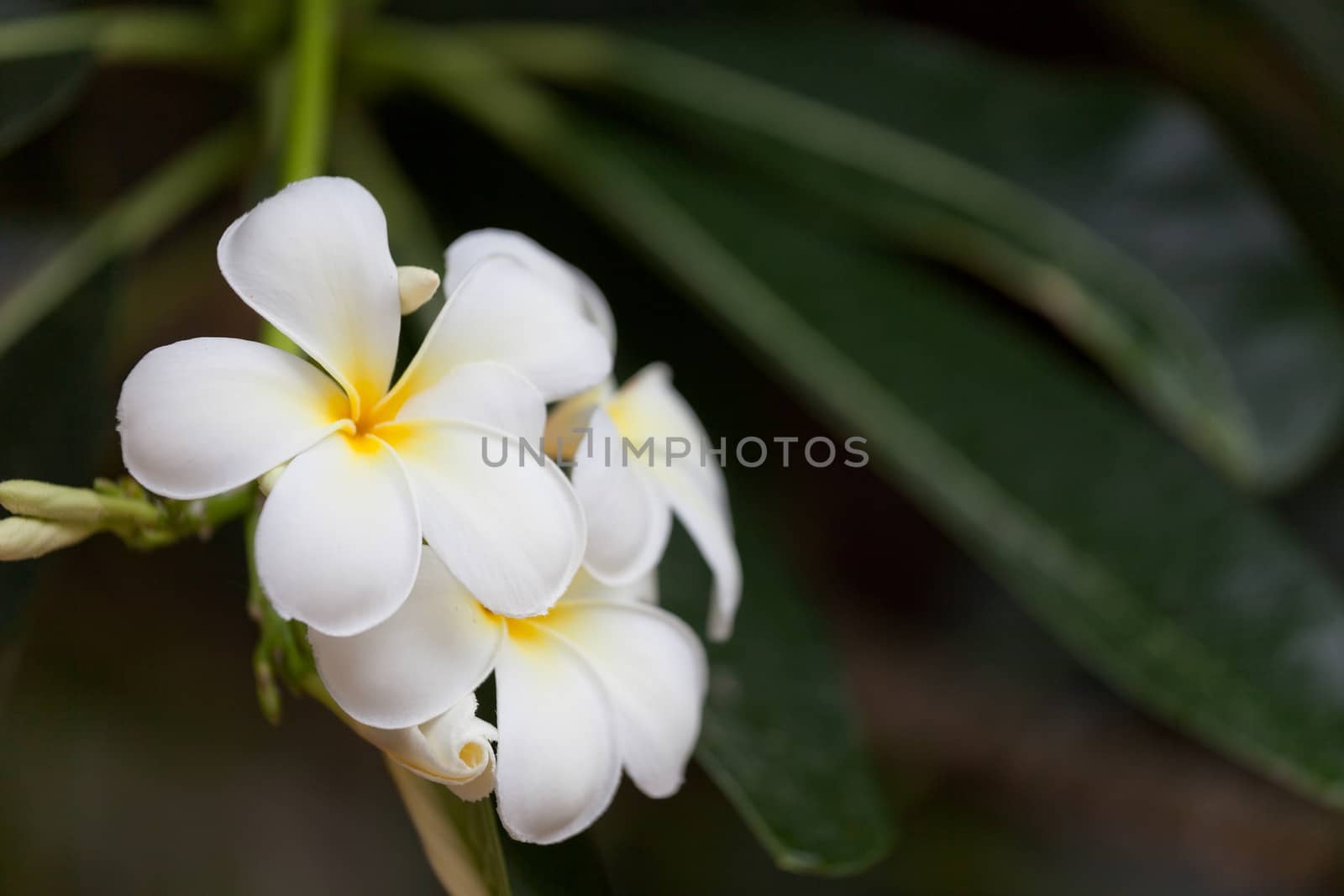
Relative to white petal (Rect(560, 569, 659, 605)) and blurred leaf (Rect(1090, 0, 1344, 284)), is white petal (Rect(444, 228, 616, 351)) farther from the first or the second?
blurred leaf (Rect(1090, 0, 1344, 284))

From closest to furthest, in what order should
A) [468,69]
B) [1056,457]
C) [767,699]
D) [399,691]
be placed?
[399,691] < [767,699] < [1056,457] < [468,69]

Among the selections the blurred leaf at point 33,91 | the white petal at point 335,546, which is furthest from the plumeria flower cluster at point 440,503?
the blurred leaf at point 33,91

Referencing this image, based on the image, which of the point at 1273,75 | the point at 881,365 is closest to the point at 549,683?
the point at 881,365

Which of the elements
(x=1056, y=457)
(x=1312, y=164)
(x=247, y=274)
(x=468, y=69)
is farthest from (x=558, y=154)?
(x=1312, y=164)

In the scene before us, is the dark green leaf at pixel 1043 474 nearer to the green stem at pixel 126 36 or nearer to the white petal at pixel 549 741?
the green stem at pixel 126 36

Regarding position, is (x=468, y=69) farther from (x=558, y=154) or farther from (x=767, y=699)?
(x=767, y=699)

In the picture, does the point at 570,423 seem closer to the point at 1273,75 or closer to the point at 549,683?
the point at 549,683
